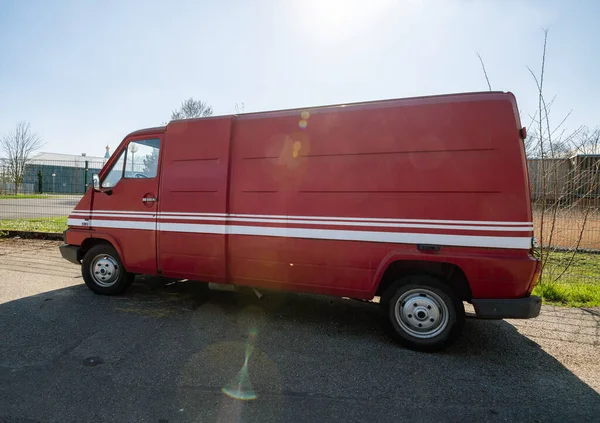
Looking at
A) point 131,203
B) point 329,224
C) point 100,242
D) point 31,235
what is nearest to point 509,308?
point 329,224

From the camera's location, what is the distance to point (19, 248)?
9109mm

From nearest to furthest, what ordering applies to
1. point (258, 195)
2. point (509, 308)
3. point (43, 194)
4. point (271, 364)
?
point (271, 364) < point (509, 308) < point (258, 195) < point (43, 194)

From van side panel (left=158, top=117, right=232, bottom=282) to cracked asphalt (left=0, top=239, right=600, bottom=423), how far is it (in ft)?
2.33

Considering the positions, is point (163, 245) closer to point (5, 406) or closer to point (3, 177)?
point (5, 406)

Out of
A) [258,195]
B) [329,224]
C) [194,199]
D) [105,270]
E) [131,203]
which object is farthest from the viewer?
[105,270]

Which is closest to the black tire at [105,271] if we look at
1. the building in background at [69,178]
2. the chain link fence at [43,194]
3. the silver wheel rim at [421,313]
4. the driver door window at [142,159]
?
the driver door window at [142,159]

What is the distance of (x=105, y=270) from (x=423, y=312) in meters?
4.66

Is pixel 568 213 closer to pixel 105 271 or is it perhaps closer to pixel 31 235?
pixel 105 271

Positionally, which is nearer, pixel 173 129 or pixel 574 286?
pixel 173 129

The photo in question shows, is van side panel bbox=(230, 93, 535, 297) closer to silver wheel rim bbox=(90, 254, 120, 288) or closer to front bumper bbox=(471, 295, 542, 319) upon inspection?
front bumper bbox=(471, 295, 542, 319)

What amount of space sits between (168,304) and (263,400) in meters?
2.88

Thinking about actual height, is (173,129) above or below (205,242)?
above

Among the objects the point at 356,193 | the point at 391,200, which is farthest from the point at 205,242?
the point at 391,200

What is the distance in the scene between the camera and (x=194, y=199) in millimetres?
4723
